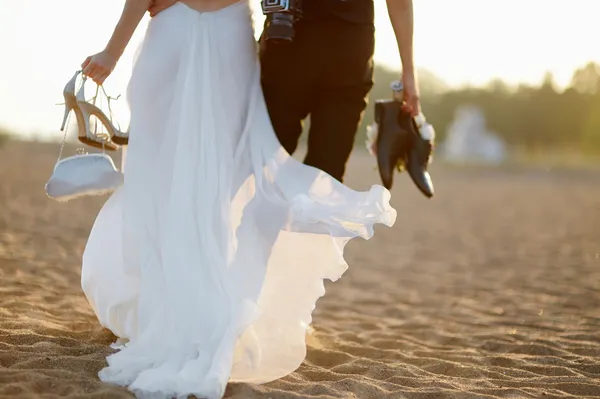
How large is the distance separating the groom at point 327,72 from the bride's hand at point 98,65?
0.88 ft

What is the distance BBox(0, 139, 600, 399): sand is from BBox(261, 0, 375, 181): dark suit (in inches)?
40.4

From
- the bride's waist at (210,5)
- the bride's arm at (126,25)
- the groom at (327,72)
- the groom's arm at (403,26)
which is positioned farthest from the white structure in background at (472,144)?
the bride's arm at (126,25)

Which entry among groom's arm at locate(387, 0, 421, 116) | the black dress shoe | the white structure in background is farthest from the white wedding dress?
the white structure in background

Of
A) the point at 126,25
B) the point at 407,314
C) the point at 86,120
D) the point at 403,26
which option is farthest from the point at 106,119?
the point at 407,314

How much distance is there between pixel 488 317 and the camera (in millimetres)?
5805

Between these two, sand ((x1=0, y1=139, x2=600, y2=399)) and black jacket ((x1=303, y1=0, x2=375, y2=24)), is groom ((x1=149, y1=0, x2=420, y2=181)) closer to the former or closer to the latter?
black jacket ((x1=303, y1=0, x2=375, y2=24))

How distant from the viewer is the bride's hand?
3.18 meters

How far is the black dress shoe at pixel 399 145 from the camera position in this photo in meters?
3.81

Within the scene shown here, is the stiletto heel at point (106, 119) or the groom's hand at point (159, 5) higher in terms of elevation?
the groom's hand at point (159, 5)

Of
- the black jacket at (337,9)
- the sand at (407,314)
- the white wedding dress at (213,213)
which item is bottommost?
the sand at (407,314)

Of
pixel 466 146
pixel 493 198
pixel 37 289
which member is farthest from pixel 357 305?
pixel 466 146

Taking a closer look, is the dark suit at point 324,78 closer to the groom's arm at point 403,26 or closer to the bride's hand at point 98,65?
the groom's arm at point 403,26

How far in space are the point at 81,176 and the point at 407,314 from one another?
3.27 meters

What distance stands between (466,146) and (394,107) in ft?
111
